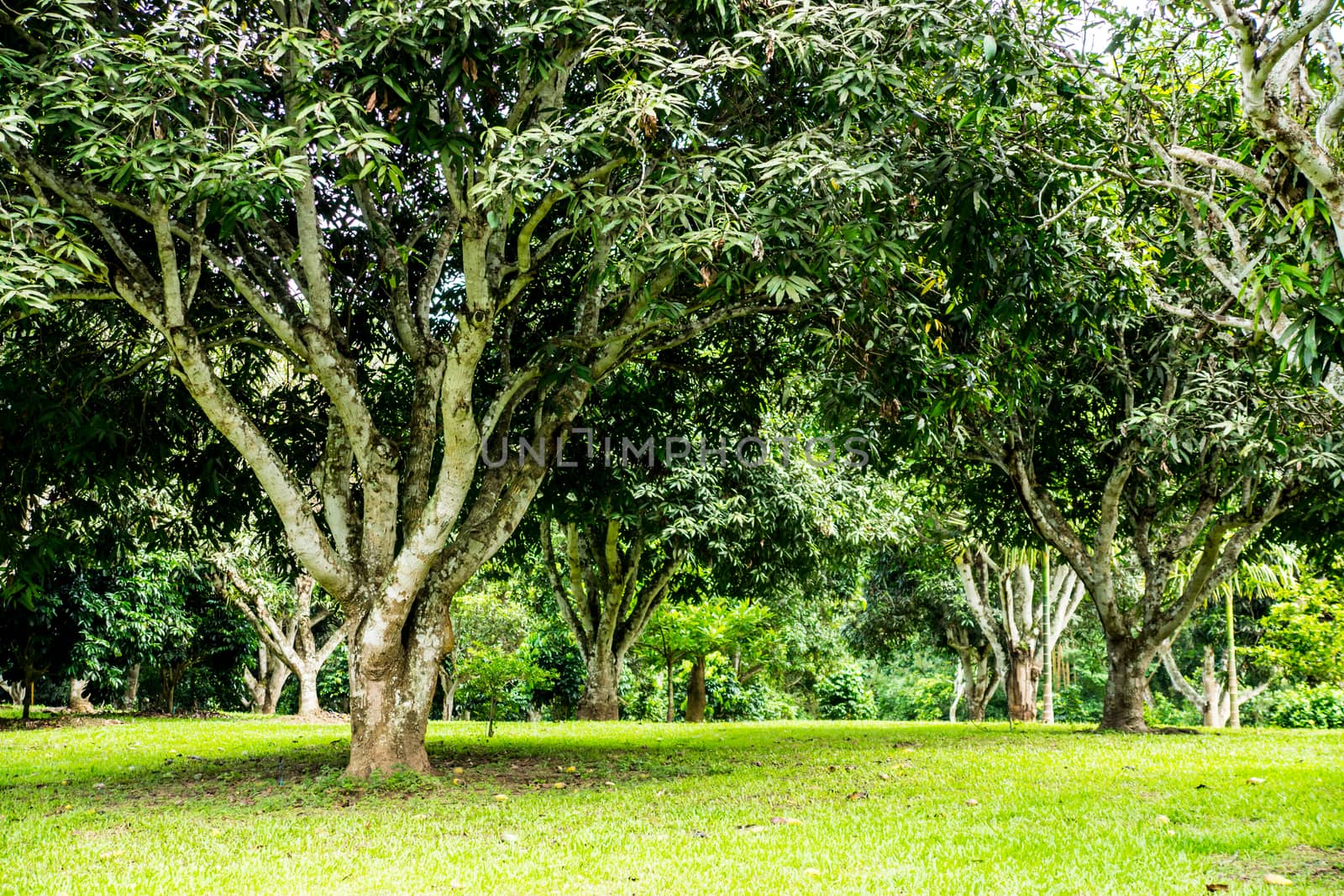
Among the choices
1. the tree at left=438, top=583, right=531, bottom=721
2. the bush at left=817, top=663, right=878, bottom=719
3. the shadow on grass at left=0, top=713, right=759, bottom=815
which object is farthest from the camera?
the bush at left=817, top=663, right=878, bottom=719

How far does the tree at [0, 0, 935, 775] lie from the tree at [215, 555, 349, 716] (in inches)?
472

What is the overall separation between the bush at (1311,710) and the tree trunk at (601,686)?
768 inches

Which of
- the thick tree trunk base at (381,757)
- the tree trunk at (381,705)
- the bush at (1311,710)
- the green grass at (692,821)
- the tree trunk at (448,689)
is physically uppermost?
the tree trunk at (381,705)

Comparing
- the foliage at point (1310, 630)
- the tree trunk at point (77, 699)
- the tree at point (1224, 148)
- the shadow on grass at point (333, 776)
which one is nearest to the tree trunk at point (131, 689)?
the tree trunk at point (77, 699)

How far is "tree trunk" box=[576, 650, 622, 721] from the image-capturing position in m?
18.9

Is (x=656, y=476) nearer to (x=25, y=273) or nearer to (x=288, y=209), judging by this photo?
(x=288, y=209)

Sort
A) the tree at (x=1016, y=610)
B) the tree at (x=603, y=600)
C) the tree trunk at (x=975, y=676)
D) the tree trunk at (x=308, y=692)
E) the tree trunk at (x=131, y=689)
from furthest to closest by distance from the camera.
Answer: the tree trunk at (x=975, y=676) < the tree trunk at (x=131, y=689) < the tree trunk at (x=308, y=692) < the tree at (x=1016, y=610) < the tree at (x=603, y=600)

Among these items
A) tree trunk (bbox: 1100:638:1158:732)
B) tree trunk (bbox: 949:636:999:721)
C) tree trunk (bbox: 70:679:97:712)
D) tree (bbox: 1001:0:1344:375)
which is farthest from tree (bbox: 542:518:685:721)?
tree trunk (bbox: 949:636:999:721)

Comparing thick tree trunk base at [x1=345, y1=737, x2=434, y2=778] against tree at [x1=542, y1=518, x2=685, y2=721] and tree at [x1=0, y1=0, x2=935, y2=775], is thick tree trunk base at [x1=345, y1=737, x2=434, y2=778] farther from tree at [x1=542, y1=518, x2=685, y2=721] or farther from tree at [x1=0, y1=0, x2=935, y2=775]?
tree at [x1=542, y1=518, x2=685, y2=721]

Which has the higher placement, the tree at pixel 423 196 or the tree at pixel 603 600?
A: the tree at pixel 423 196

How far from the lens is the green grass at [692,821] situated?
16.6 ft

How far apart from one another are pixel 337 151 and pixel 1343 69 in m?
5.90

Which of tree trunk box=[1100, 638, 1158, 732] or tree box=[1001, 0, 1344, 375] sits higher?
tree box=[1001, 0, 1344, 375]

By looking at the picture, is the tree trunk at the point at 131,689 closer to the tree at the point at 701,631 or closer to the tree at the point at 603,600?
the tree at the point at 603,600
